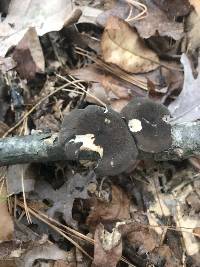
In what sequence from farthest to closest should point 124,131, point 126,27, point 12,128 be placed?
point 126,27 → point 12,128 → point 124,131

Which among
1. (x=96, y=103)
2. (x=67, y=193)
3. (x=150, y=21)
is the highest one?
(x=150, y=21)

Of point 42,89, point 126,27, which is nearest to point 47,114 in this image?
point 42,89

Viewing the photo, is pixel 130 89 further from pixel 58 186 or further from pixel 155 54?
pixel 58 186

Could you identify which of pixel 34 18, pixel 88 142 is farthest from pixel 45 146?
pixel 34 18

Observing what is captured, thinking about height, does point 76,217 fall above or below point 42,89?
below

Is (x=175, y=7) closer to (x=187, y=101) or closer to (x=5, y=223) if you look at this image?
(x=187, y=101)

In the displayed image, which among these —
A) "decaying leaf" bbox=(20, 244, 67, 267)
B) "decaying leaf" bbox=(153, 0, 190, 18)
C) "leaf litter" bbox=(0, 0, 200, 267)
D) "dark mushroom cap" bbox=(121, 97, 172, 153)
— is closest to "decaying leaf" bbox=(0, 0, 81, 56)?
"leaf litter" bbox=(0, 0, 200, 267)

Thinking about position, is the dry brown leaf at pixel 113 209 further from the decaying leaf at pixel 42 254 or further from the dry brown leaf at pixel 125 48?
the dry brown leaf at pixel 125 48
